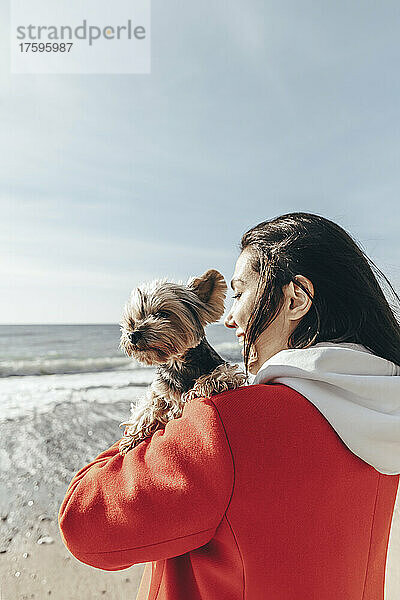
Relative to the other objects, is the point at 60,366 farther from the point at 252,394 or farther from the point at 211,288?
the point at 252,394

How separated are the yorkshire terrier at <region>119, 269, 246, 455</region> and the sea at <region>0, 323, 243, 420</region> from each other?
261 cm

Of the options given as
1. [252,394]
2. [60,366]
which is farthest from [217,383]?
[60,366]

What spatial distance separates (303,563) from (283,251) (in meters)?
0.66

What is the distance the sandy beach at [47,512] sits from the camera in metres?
3.70

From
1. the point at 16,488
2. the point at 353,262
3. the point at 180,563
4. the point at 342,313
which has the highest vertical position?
the point at 353,262

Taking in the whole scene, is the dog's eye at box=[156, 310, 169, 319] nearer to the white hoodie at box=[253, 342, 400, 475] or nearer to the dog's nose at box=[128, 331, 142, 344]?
the dog's nose at box=[128, 331, 142, 344]

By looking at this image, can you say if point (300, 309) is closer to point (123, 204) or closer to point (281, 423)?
point (281, 423)

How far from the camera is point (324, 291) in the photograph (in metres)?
1.18

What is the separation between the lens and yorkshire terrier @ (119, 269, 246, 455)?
1.58 metres

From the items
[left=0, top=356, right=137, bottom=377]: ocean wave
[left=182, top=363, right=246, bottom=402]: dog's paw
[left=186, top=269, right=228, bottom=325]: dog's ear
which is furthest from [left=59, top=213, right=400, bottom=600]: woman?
[left=0, top=356, right=137, bottom=377]: ocean wave

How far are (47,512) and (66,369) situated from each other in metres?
12.7

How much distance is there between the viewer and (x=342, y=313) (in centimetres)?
119

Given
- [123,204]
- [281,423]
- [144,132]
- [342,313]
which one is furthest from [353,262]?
[123,204]

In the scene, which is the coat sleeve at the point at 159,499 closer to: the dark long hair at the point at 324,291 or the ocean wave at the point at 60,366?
the dark long hair at the point at 324,291
